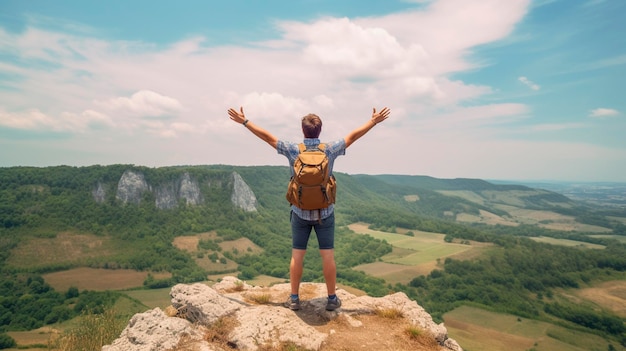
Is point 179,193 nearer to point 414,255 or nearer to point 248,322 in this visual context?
point 414,255

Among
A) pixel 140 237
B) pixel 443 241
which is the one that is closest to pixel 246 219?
pixel 140 237

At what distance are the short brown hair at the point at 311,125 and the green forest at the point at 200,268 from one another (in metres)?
82.1

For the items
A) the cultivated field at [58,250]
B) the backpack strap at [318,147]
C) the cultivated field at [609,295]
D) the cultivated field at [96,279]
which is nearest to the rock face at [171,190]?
the cultivated field at [58,250]

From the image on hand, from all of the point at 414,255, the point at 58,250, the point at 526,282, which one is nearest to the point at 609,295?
the point at 526,282

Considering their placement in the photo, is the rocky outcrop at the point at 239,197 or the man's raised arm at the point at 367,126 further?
the rocky outcrop at the point at 239,197

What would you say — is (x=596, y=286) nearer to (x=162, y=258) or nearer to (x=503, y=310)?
(x=503, y=310)

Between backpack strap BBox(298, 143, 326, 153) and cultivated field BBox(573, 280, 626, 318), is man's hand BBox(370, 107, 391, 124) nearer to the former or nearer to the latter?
backpack strap BBox(298, 143, 326, 153)

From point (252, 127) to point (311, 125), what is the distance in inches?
51.1

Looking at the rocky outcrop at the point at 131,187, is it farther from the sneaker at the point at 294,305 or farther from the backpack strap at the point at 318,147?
the backpack strap at the point at 318,147

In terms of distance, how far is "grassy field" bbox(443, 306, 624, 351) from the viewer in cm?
6944

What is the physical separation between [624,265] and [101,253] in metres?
187

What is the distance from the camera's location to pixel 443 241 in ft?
518

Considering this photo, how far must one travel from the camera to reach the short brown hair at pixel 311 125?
270 inches

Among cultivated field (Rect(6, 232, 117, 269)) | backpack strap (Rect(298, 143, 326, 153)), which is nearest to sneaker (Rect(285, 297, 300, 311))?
backpack strap (Rect(298, 143, 326, 153))
